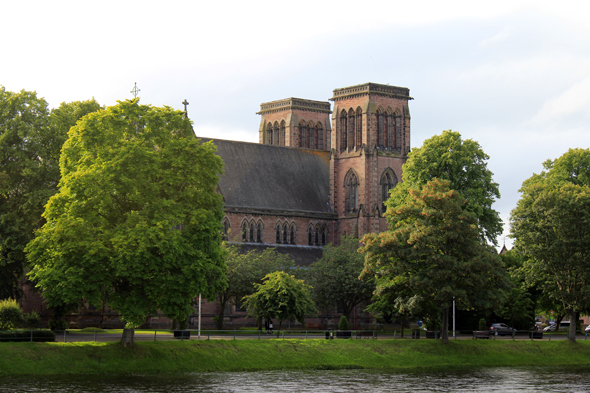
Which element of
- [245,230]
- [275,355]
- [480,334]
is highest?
[245,230]

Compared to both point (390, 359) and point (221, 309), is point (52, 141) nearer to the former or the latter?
point (221, 309)

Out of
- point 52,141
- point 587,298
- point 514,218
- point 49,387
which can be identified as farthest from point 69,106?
point 587,298

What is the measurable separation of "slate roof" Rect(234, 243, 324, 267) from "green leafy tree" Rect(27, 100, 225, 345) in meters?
34.7

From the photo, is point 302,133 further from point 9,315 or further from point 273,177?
point 9,315

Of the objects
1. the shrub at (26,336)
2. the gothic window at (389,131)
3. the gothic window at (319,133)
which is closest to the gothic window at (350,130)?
the gothic window at (389,131)

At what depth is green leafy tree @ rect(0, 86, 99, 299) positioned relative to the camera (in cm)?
5825

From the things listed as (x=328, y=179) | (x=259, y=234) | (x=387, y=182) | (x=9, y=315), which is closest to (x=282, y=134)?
(x=328, y=179)

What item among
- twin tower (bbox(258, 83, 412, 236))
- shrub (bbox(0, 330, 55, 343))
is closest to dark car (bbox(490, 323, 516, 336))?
twin tower (bbox(258, 83, 412, 236))

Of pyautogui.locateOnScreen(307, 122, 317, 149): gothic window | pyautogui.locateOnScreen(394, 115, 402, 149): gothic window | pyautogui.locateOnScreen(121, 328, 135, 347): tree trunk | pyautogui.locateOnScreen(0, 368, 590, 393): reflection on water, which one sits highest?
pyautogui.locateOnScreen(307, 122, 317, 149): gothic window

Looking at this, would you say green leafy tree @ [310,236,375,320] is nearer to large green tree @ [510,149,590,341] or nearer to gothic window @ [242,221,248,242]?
gothic window @ [242,221,248,242]

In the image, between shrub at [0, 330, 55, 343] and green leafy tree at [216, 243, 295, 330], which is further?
green leafy tree at [216, 243, 295, 330]

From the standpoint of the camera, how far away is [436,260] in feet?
195

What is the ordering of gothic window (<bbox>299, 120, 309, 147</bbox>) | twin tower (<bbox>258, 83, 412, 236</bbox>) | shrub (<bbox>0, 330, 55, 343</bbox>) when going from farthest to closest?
gothic window (<bbox>299, 120, 309, 147</bbox>), twin tower (<bbox>258, 83, 412, 236</bbox>), shrub (<bbox>0, 330, 55, 343</bbox>)

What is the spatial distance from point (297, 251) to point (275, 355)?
3610 centimetres
